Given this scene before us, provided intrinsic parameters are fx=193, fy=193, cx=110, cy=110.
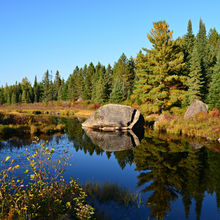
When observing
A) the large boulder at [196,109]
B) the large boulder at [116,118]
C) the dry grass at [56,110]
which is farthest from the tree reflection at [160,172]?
the dry grass at [56,110]

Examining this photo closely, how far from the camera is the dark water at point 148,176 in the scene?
6207mm

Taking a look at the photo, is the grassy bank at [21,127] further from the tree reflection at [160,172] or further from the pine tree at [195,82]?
the pine tree at [195,82]

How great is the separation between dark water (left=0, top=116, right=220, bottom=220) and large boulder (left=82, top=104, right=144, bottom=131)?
7471 mm

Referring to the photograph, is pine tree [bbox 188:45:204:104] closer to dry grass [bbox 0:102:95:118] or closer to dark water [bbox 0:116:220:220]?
dark water [bbox 0:116:220:220]

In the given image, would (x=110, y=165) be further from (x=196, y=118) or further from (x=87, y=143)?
(x=196, y=118)

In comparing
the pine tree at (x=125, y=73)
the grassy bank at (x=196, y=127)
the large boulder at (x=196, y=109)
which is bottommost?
the grassy bank at (x=196, y=127)

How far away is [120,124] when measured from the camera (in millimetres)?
23094

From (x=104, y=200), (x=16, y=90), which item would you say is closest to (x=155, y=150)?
(x=104, y=200)

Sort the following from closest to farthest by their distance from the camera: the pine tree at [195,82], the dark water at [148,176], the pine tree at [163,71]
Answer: the dark water at [148,176], the pine tree at [163,71], the pine tree at [195,82]

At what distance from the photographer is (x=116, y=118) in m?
23.2

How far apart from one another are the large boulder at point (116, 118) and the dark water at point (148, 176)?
7.47 m

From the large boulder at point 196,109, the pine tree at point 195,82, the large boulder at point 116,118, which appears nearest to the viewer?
the large boulder at point 116,118

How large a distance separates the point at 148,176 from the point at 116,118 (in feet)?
47.0

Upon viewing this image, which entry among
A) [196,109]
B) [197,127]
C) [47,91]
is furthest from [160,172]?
[47,91]
